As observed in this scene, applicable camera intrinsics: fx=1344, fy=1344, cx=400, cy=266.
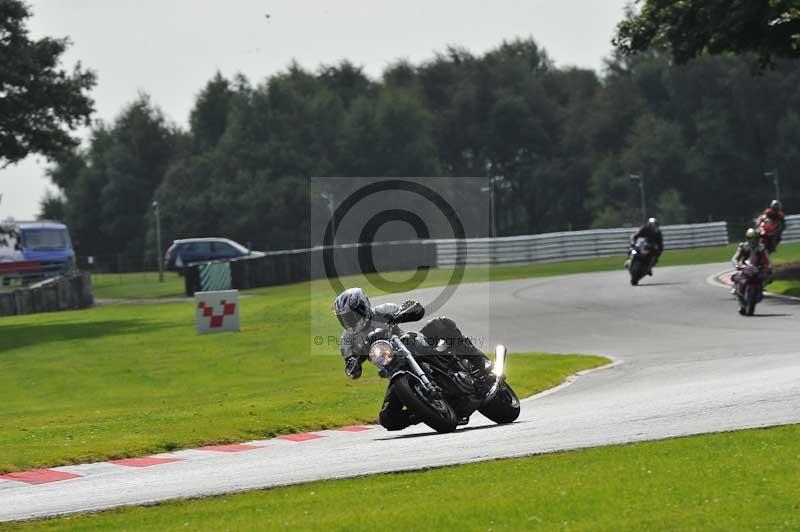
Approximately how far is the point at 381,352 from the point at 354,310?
50cm

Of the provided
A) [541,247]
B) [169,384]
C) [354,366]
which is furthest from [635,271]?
[354,366]

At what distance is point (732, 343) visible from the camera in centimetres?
2242

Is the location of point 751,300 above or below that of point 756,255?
below

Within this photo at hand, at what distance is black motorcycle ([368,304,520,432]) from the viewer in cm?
1279

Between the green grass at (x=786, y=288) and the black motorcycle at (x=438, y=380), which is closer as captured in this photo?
the black motorcycle at (x=438, y=380)

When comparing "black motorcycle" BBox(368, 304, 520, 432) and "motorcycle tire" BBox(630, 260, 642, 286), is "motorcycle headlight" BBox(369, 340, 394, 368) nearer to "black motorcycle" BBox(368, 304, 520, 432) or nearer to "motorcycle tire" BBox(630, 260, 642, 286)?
"black motorcycle" BBox(368, 304, 520, 432)

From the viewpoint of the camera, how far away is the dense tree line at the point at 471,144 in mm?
93500

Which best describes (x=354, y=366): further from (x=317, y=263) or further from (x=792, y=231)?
(x=792, y=231)

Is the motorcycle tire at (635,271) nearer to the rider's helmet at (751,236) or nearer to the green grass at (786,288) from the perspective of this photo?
the green grass at (786,288)

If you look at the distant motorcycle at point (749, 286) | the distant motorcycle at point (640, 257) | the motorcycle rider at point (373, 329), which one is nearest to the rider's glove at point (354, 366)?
the motorcycle rider at point (373, 329)

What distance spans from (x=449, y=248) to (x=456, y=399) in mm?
41623

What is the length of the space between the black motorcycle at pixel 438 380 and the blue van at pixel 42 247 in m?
47.7

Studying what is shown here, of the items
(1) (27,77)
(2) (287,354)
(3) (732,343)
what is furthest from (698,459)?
A: (1) (27,77)

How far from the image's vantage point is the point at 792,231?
2259 inches
